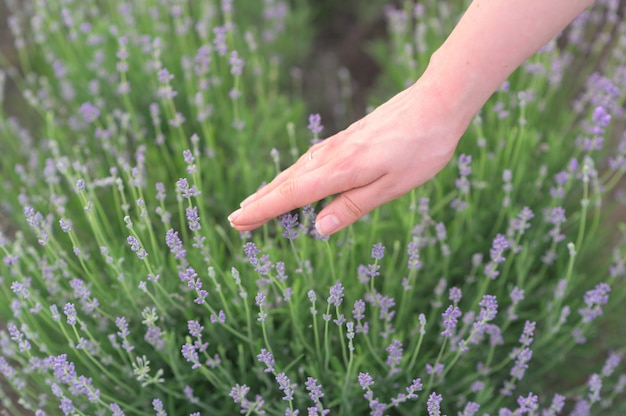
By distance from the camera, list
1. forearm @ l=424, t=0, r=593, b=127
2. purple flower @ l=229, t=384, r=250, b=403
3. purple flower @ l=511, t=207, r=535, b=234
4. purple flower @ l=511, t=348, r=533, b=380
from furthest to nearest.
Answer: purple flower @ l=511, t=207, r=535, b=234 → purple flower @ l=511, t=348, r=533, b=380 → purple flower @ l=229, t=384, r=250, b=403 → forearm @ l=424, t=0, r=593, b=127

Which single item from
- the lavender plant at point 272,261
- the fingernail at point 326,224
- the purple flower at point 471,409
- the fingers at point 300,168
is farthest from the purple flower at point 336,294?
the purple flower at point 471,409

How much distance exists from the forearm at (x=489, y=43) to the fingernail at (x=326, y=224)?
1.29 ft

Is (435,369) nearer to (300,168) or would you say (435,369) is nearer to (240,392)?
(240,392)

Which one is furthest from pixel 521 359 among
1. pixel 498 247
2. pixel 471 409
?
pixel 498 247

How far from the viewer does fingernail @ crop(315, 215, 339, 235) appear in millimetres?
1598

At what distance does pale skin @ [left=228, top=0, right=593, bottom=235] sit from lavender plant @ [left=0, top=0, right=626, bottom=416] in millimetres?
126

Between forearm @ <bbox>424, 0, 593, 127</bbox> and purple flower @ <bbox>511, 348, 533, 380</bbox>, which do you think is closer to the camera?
forearm @ <bbox>424, 0, 593, 127</bbox>

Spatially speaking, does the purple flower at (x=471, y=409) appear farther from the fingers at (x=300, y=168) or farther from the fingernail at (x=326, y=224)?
the fingers at (x=300, y=168)

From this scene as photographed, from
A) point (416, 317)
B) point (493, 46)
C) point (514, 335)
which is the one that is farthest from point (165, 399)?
point (493, 46)

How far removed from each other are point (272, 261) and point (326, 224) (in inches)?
14.2

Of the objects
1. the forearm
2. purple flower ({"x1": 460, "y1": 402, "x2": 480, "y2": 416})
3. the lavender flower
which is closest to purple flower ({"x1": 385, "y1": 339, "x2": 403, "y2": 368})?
the lavender flower

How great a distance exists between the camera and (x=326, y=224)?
1600mm

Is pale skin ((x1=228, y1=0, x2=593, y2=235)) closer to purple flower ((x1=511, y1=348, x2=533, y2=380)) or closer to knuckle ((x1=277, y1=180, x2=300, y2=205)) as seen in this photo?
knuckle ((x1=277, y1=180, x2=300, y2=205))

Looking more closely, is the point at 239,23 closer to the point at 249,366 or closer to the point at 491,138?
the point at 491,138
